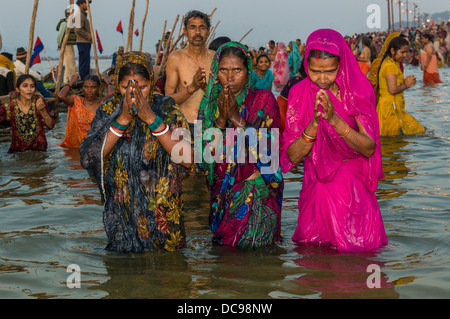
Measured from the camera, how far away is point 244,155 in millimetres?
4738

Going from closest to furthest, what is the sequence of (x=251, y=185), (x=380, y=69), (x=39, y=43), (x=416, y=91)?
(x=251, y=185) < (x=380, y=69) < (x=39, y=43) < (x=416, y=91)

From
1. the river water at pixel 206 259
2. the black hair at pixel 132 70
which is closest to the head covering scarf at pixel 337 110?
the river water at pixel 206 259

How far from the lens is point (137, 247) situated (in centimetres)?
462

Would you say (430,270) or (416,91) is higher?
(416,91)

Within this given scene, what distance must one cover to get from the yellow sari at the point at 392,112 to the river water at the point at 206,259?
2735mm

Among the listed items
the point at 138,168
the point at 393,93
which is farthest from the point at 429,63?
the point at 138,168

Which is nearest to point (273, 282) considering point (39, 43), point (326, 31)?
point (326, 31)

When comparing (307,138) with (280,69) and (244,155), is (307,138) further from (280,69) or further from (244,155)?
(280,69)

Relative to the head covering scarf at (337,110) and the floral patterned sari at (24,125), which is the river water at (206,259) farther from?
the floral patterned sari at (24,125)

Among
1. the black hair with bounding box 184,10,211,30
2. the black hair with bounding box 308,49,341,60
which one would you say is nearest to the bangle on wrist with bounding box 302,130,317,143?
the black hair with bounding box 308,49,341,60

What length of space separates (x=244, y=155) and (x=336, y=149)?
0.69 metres

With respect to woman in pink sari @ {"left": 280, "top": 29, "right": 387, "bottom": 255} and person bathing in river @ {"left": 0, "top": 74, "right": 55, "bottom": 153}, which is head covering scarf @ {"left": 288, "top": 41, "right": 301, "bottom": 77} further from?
woman in pink sari @ {"left": 280, "top": 29, "right": 387, "bottom": 255}

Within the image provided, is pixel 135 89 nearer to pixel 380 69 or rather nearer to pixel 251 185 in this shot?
pixel 251 185

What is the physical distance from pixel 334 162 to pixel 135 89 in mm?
1440
